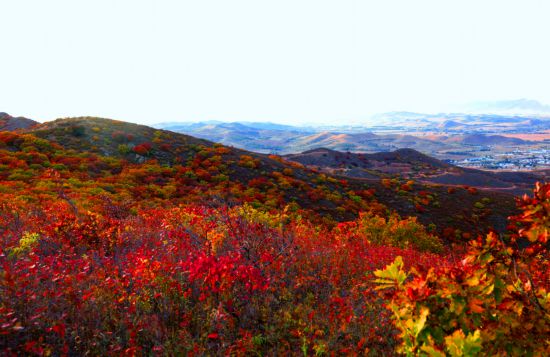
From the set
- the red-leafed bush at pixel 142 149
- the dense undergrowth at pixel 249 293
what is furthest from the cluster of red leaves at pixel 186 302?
the red-leafed bush at pixel 142 149

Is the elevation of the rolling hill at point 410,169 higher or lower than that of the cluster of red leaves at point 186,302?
lower

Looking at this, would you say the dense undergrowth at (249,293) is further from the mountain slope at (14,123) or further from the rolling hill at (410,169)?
the rolling hill at (410,169)

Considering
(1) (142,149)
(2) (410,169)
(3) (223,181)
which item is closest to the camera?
(3) (223,181)

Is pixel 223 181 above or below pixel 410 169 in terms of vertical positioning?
above

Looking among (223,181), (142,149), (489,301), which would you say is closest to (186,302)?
(489,301)

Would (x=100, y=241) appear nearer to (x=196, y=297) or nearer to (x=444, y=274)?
(x=196, y=297)

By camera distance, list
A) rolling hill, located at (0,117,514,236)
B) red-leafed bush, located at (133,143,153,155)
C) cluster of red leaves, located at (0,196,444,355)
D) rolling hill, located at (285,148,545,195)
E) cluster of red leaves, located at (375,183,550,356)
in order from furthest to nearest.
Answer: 1. rolling hill, located at (285,148,545,195)
2. red-leafed bush, located at (133,143,153,155)
3. rolling hill, located at (0,117,514,236)
4. cluster of red leaves, located at (0,196,444,355)
5. cluster of red leaves, located at (375,183,550,356)

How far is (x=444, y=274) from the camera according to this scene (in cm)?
270

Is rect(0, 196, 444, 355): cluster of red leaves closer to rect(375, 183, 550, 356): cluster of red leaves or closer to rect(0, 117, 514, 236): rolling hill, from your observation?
rect(375, 183, 550, 356): cluster of red leaves

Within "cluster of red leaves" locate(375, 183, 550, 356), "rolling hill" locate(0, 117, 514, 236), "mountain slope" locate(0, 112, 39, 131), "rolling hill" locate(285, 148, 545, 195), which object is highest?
"mountain slope" locate(0, 112, 39, 131)

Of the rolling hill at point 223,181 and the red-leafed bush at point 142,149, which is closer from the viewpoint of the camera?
the rolling hill at point 223,181

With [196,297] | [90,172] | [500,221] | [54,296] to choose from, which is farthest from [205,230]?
[500,221]

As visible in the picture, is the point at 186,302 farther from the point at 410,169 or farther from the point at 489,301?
the point at 410,169

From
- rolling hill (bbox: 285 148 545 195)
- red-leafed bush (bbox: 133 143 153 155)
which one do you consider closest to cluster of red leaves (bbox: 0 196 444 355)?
red-leafed bush (bbox: 133 143 153 155)
